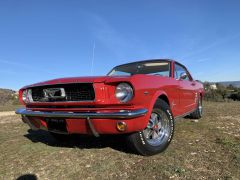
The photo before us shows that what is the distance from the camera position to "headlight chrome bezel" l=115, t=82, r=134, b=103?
10.1 feet

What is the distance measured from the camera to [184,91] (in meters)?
A: 4.89

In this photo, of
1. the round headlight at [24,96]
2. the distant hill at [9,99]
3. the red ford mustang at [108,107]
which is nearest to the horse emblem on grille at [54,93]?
the red ford mustang at [108,107]

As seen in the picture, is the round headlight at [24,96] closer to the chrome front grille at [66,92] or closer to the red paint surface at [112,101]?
the chrome front grille at [66,92]

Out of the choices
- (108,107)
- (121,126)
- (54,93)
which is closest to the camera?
(121,126)

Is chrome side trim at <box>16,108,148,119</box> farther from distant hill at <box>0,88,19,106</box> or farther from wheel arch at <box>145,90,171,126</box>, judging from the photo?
distant hill at <box>0,88,19,106</box>

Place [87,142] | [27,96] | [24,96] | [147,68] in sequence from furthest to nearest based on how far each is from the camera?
[147,68], [87,142], [24,96], [27,96]

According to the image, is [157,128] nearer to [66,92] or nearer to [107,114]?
[107,114]

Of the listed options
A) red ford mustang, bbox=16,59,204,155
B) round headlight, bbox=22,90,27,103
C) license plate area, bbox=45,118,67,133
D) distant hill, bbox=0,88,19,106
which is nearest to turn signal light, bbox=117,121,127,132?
red ford mustang, bbox=16,59,204,155

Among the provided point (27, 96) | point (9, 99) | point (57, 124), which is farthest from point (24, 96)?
point (9, 99)

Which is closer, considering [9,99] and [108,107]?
[108,107]

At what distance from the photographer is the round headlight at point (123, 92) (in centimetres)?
309

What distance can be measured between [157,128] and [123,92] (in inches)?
36.9

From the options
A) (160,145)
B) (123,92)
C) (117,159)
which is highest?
(123,92)

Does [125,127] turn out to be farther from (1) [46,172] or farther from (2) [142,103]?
(1) [46,172]
